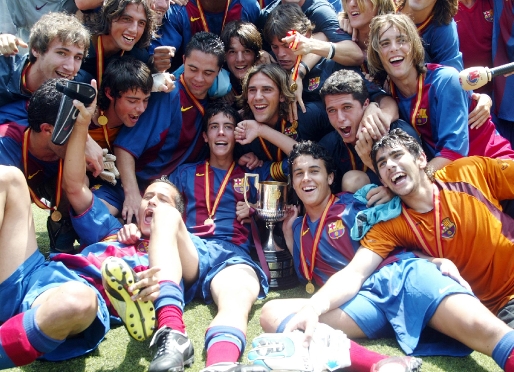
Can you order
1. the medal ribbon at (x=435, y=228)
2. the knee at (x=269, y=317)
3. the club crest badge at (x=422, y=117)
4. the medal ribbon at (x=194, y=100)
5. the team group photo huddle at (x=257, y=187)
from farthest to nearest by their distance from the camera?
the medal ribbon at (x=194, y=100) → the club crest badge at (x=422, y=117) → the medal ribbon at (x=435, y=228) → the knee at (x=269, y=317) → the team group photo huddle at (x=257, y=187)

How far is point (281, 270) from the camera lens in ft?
13.2

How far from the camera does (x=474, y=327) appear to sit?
108 inches

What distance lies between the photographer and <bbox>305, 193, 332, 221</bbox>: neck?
3.91 m

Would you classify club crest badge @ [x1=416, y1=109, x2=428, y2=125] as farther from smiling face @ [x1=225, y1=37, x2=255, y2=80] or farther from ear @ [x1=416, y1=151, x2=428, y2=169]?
smiling face @ [x1=225, y1=37, x2=255, y2=80]

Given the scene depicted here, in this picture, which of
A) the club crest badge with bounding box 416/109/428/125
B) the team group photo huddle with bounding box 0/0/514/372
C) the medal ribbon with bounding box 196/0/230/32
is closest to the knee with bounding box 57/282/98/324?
the team group photo huddle with bounding box 0/0/514/372

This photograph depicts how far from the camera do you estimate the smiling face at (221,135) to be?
4.51 meters

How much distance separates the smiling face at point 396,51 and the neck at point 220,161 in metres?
1.53

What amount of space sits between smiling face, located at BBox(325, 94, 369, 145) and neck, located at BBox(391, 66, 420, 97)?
1.17 feet

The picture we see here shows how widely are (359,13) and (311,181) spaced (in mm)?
1710

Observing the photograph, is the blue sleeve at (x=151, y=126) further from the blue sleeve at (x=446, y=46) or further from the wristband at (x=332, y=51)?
the blue sleeve at (x=446, y=46)

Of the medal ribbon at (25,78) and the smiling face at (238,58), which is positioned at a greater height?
the smiling face at (238,58)

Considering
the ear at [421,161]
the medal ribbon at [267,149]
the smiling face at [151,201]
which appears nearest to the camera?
the ear at [421,161]

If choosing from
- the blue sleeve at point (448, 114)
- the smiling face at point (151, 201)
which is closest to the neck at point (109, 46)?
the smiling face at point (151, 201)

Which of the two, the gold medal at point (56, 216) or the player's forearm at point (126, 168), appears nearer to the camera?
the gold medal at point (56, 216)
